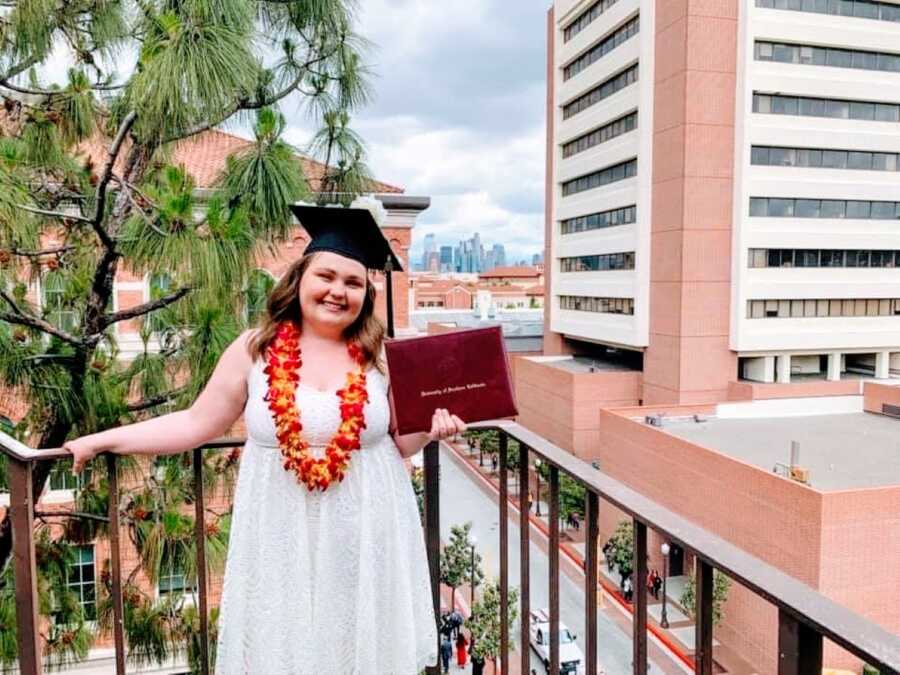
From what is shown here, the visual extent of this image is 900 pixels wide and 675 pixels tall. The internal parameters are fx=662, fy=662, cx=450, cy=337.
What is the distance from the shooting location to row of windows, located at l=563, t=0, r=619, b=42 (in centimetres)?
1844

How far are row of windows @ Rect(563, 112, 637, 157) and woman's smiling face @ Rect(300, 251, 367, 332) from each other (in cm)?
1766

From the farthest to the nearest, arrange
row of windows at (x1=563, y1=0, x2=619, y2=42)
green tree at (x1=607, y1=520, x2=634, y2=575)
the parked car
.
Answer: row of windows at (x1=563, y1=0, x2=619, y2=42), green tree at (x1=607, y1=520, x2=634, y2=575), the parked car

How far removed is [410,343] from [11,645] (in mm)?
2505

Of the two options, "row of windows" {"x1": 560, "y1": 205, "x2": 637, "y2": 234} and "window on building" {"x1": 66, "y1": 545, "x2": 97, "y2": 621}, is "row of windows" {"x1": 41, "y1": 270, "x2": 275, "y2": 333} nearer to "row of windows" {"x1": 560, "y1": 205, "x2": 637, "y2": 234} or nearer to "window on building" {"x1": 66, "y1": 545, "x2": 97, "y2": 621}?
"window on building" {"x1": 66, "y1": 545, "x2": 97, "y2": 621}

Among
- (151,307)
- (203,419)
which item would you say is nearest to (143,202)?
(151,307)

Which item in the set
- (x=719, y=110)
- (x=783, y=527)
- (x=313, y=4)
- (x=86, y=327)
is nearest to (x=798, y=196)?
(x=719, y=110)

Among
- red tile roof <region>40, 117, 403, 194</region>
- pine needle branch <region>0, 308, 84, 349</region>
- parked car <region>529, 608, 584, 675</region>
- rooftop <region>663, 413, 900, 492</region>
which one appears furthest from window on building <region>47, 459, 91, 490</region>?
rooftop <region>663, 413, 900, 492</region>

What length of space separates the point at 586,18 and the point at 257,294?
19187 mm

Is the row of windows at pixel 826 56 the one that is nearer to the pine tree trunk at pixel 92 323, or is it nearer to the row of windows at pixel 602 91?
the row of windows at pixel 602 91

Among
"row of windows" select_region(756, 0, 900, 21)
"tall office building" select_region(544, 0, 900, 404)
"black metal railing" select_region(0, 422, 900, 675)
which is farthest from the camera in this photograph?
"row of windows" select_region(756, 0, 900, 21)

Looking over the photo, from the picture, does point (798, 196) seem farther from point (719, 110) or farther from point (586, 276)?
point (586, 276)

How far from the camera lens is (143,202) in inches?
123

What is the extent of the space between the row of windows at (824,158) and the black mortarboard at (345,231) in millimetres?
16575

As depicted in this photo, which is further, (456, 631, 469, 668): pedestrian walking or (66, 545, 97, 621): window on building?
(456, 631, 469, 668): pedestrian walking
